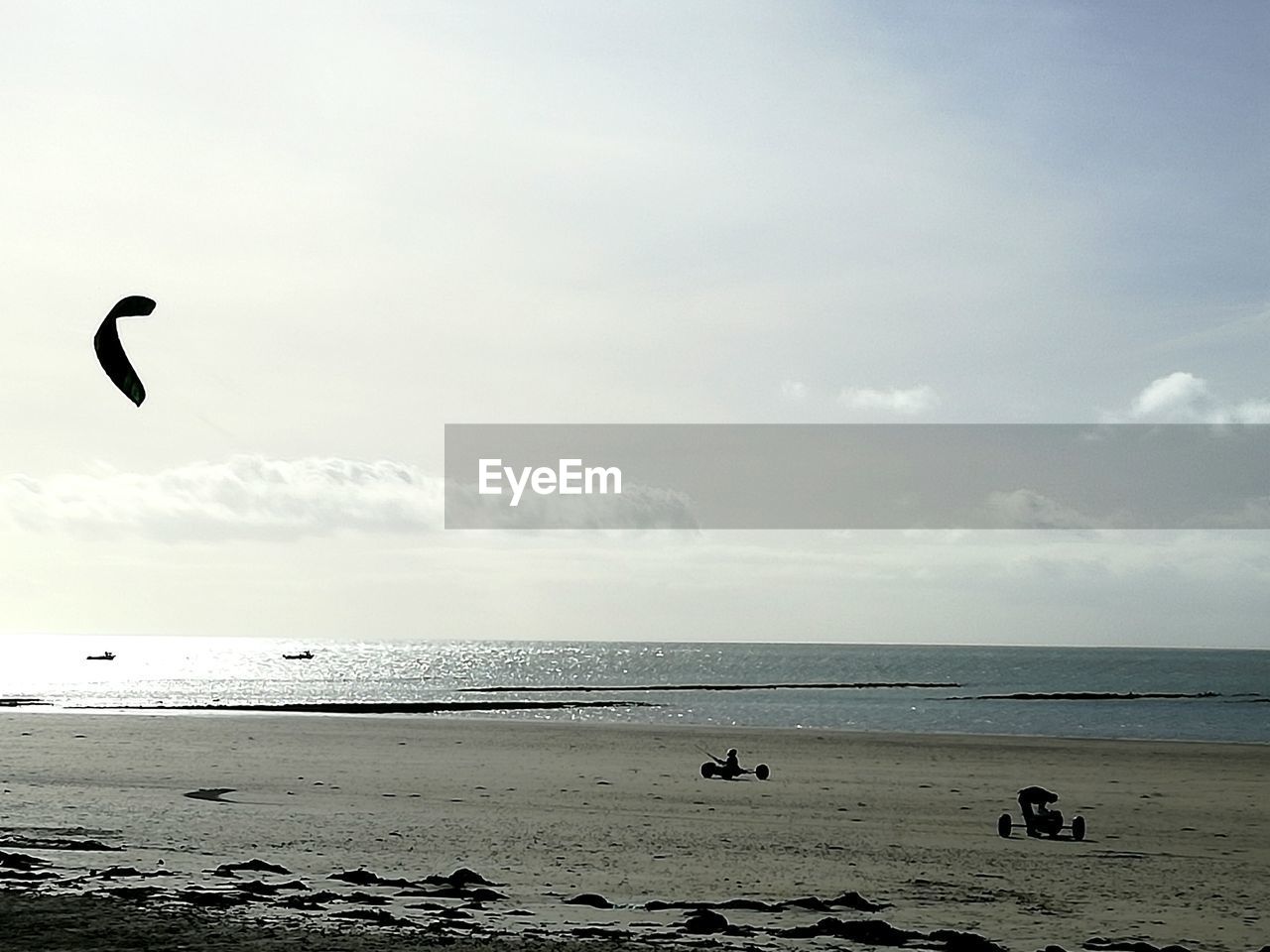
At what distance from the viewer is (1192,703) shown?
343 ft

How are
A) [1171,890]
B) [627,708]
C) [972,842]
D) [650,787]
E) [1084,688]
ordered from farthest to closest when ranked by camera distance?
1. [1084,688]
2. [627,708]
3. [650,787]
4. [972,842]
5. [1171,890]

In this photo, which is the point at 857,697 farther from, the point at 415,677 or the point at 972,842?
the point at 972,842

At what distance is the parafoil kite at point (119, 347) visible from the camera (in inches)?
366

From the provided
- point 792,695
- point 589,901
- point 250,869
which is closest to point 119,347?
point 589,901

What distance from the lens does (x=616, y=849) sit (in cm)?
2220

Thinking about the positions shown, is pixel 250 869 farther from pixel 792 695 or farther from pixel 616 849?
pixel 792 695

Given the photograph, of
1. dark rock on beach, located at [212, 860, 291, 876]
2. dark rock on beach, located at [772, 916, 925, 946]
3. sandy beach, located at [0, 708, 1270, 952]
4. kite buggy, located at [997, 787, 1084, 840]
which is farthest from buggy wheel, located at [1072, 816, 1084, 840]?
dark rock on beach, located at [212, 860, 291, 876]

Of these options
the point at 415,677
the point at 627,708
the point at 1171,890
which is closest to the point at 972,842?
the point at 1171,890

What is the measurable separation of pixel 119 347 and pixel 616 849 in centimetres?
1474

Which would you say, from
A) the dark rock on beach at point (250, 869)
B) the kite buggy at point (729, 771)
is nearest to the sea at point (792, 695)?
the kite buggy at point (729, 771)

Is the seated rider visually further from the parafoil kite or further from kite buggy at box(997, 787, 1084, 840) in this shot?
the parafoil kite

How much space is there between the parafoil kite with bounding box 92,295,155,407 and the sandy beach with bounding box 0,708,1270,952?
665 centimetres

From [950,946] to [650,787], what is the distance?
18825 mm

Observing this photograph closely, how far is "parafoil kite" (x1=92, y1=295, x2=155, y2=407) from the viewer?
9289 mm
